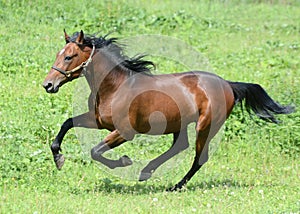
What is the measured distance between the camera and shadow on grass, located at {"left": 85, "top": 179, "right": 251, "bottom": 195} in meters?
8.50

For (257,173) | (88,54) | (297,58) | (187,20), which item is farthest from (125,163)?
(187,20)

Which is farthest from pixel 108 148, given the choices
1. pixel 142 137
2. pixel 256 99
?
pixel 256 99

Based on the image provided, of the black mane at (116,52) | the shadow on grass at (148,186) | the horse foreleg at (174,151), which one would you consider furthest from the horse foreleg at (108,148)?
the black mane at (116,52)

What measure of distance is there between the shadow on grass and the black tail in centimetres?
110

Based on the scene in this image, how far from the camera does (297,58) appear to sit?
1620cm

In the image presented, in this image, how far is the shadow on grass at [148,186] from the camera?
850 cm

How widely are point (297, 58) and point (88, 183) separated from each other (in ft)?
28.9

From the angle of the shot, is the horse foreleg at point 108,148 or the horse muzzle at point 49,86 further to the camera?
the horse foreleg at point 108,148

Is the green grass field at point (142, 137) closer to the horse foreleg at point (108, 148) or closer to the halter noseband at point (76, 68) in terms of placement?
the horse foreleg at point (108, 148)

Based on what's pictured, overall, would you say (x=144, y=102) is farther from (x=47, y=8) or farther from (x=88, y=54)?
(x=47, y=8)

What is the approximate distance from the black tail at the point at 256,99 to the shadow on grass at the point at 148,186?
1.10 meters

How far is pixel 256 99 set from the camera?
380 inches

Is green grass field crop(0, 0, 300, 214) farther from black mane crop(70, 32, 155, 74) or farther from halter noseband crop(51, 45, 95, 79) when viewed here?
black mane crop(70, 32, 155, 74)

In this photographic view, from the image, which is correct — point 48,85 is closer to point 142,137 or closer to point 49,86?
point 49,86
